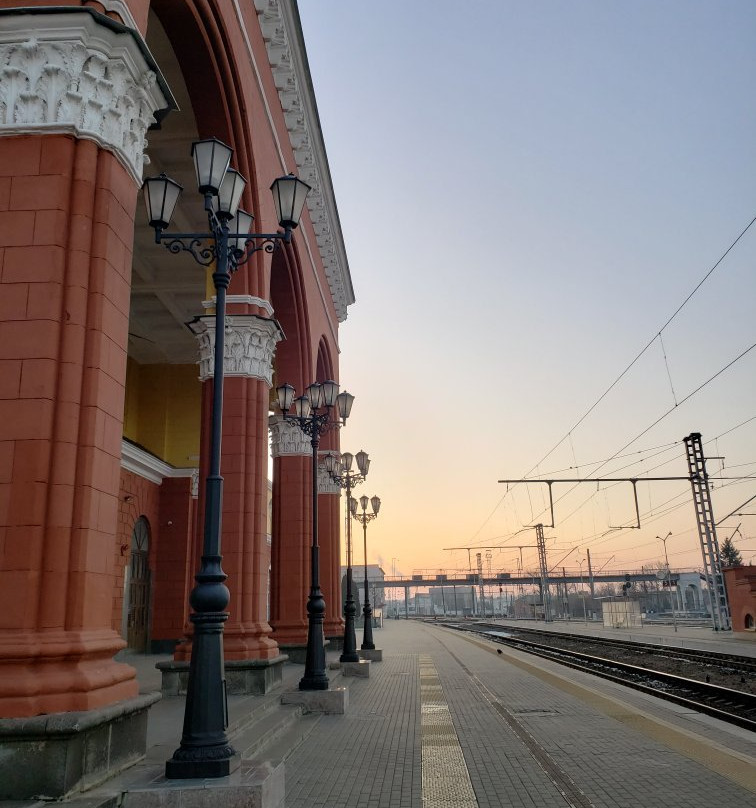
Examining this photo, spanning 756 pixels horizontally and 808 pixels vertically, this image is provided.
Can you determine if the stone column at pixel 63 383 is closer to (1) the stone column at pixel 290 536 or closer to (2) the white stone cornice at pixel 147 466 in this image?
(1) the stone column at pixel 290 536

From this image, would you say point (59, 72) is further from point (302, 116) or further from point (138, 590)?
point (138, 590)

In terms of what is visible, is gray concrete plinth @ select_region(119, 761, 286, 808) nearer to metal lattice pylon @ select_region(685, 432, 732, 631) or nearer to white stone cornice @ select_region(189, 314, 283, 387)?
white stone cornice @ select_region(189, 314, 283, 387)

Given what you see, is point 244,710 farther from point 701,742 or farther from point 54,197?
point 54,197

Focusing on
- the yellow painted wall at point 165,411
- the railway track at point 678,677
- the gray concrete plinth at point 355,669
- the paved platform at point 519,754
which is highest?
the yellow painted wall at point 165,411

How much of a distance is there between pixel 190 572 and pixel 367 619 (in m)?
5.50

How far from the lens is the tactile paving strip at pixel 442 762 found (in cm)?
524

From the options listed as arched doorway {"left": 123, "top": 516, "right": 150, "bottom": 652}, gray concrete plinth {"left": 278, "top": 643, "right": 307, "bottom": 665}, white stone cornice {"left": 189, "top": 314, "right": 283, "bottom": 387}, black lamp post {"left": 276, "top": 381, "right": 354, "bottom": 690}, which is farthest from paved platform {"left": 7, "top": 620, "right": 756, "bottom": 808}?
arched doorway {"left": 123, "top": 516, "right": 150, "bottom": 652}

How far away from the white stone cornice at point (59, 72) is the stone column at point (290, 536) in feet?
36.5

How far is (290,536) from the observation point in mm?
15664

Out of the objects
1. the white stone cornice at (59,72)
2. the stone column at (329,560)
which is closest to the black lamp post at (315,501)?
the white stone cornice at (59,72)

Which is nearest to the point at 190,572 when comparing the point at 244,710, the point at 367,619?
the point at 367,619

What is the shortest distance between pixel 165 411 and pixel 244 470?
12.7 meters

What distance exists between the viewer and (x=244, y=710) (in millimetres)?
7852

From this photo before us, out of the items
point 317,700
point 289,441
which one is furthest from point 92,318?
point 289,441
